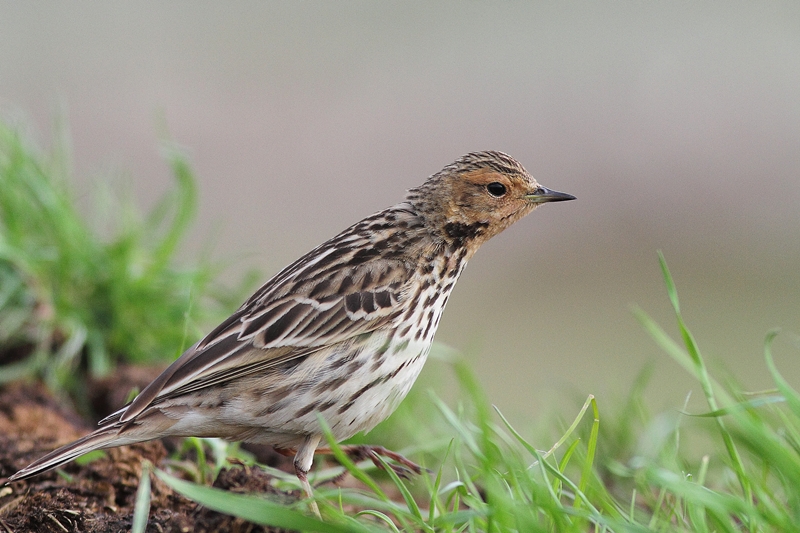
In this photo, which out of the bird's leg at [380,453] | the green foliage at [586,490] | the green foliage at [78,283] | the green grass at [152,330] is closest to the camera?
the green foliage at [586,490]

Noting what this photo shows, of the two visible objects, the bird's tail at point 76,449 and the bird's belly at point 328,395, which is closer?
the bird's tail at point 76,449

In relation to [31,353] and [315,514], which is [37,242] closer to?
[31,353]

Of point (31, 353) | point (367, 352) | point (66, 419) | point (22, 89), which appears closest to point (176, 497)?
point (367, 352)

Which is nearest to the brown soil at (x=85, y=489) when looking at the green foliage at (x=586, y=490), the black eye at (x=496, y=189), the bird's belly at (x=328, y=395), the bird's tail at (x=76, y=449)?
the bird's tail at (x=76, y=449)

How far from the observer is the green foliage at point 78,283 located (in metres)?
6.50

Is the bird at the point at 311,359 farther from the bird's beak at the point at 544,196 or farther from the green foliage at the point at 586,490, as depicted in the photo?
the bird's beak at the point at 544,196

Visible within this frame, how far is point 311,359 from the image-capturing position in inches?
177

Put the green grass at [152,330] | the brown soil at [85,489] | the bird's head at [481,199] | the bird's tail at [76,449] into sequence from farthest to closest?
the bird's head at [481,199]
the green grass at [152,330]
the bird's tail at [76,449]
the brown soil at [85,489]

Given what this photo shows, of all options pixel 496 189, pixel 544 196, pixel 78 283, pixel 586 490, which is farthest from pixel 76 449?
pixel 78 283

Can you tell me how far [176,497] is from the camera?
4234 mm

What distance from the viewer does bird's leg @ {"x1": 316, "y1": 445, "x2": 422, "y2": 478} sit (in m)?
4.57

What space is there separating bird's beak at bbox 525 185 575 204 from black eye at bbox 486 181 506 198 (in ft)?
0.45

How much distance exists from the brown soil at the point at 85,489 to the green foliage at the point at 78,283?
0.89 metres

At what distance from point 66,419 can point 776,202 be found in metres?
13.2
